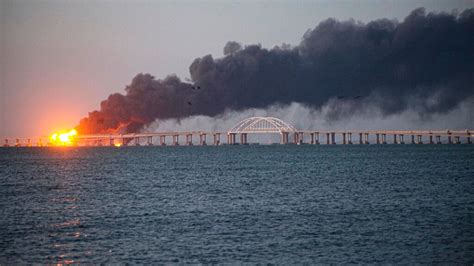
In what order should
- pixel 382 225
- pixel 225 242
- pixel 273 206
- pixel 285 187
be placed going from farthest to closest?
pixel 285 187 → pixel 273 206 → pixel 382 225 → pixel 225 242

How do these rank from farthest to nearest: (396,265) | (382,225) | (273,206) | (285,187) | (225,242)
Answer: (285,187)
(273,206)
(382,225)
(225,242)
(396,265)

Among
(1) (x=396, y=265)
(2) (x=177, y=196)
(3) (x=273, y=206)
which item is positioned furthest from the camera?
(2) (x=177, y=196)

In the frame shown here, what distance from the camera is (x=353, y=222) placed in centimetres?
4088

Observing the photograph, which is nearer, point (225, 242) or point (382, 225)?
point (225, 242)

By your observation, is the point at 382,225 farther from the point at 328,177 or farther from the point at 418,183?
the point at 328,177

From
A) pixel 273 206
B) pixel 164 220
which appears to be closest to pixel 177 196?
pixel 273 206

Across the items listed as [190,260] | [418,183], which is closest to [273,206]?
[190,260]

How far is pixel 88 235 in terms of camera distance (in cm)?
3694

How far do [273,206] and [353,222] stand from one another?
9206 millimetres

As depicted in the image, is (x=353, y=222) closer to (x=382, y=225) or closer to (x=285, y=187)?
(x=382, y=225)

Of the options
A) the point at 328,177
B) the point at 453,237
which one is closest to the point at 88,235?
A: the point at 453,237

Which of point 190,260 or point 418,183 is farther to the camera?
point 418,183

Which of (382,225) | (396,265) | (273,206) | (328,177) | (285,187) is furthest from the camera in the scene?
(328,177)

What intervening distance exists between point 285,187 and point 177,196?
11531mm
